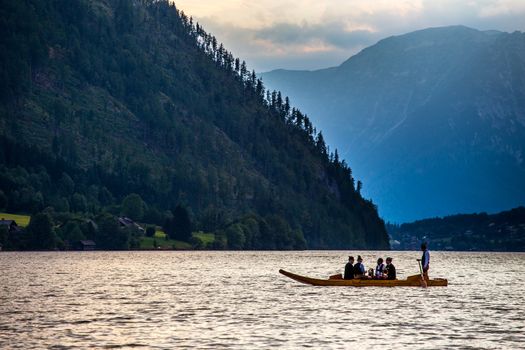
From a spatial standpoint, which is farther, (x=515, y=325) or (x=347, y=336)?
(x=515, y=325)

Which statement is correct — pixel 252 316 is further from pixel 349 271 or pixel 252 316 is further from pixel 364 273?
pixel 364 273

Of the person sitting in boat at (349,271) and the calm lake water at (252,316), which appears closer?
the calm lake water at (252,316)

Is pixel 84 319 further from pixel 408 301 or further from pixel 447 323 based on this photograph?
pixel 408 301

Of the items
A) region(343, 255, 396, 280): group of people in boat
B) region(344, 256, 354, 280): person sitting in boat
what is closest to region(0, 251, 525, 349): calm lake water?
region(343, 255, 396, 280): group of people in boat

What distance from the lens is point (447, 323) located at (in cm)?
7769

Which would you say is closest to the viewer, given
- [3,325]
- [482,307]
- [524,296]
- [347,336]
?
[347,336]

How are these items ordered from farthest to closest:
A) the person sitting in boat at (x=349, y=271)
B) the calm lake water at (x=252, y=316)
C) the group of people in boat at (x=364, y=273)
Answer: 1. the group of people in boat at (x=364, y=273)
2. the person sitting in boat at (x=349, y=271)
3. the calm lake water at (x=252, y=316)

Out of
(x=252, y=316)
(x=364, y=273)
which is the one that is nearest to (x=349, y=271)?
(x=364, y=273)

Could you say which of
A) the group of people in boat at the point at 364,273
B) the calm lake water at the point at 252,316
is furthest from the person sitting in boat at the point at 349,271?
the calm lake water at the point at 252,316

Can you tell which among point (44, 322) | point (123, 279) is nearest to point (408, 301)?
point (44, 322)

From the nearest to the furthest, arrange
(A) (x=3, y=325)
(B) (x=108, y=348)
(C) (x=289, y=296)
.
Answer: (B) (x=108, y=348) < (A) (x=3, y=325) < (C) (x=289, y=296)

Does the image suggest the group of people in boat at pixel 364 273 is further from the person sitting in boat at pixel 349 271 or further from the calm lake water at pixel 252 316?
the calm lake water at pixel 252 316

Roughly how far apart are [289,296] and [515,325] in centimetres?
3351

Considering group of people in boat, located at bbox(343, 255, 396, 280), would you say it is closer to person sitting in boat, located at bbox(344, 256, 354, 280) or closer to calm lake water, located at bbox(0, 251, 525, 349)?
person sitting in boat, located at bbox(344, 256, 354, 280)
